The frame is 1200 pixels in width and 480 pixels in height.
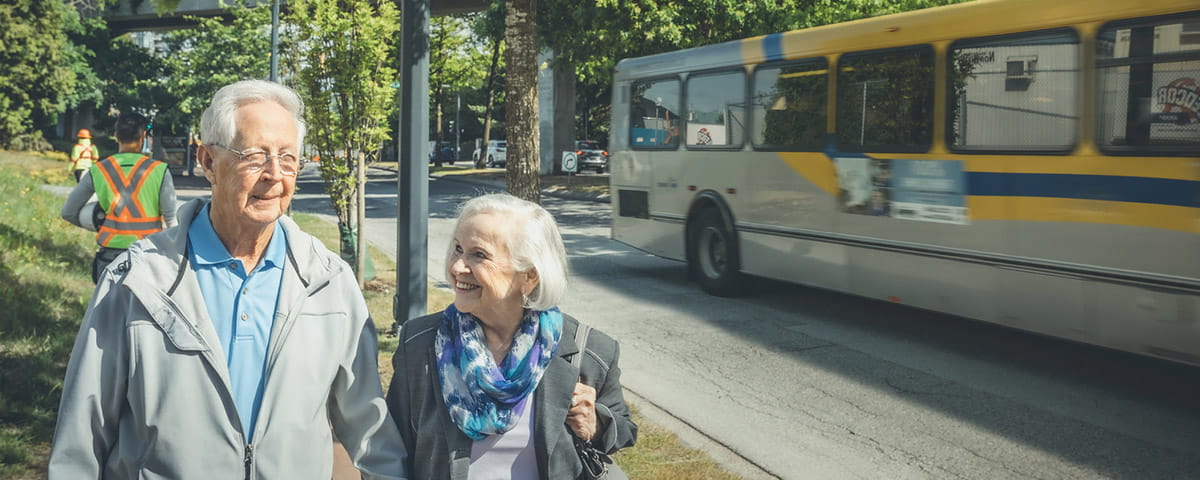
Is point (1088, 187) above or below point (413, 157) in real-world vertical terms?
below

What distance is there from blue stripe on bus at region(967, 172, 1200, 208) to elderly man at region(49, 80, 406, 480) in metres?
5.77

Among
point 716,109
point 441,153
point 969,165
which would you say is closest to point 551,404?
point 969,165

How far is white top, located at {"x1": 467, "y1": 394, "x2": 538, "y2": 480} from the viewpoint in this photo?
2543 millimetres

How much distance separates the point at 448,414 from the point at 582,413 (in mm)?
328

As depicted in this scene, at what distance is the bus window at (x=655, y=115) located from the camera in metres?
12.5

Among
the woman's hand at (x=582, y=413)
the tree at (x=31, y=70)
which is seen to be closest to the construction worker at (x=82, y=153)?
the woman's hand at (x=582, y=413)

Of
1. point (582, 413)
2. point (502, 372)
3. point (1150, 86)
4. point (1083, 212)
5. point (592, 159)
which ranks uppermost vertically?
point (592, 159)

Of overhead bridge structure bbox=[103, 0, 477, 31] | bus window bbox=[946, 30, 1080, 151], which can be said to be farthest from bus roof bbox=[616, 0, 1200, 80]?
overhead bridge structure bbox=[103, 0, 477, 31]

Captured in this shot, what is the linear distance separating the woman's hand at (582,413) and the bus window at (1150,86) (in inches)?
216

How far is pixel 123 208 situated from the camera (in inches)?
236

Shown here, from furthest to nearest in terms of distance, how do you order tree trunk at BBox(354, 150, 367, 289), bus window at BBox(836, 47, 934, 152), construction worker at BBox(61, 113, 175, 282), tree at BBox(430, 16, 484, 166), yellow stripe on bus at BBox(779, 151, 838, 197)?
tree at BBox(430, 16, 484, 166) < tree trunk at BBox(354, 150, 367, 289) < yellow stripe on bus at BBox(779, 151, 838, 197) < bus window at BBox(836, 47, 934, 152) < construction worker at BBox(61, 113, 175, 282)

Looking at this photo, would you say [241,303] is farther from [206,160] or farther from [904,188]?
[904,188]

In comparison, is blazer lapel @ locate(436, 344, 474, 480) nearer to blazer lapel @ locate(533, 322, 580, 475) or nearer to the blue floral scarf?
the blue floral scarf

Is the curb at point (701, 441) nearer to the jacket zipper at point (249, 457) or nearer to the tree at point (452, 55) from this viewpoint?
the jacket zipper at point (249, 457)
